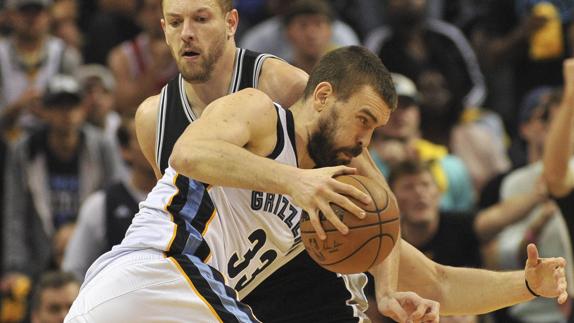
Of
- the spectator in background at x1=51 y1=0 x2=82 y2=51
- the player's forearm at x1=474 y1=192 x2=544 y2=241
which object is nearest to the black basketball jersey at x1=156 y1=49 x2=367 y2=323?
the player's forearm at x1=474 y1=192 x2=544 y2=241

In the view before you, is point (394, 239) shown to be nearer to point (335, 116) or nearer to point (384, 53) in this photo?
point (335, 116)

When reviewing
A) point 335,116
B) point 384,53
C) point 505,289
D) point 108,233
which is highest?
point 384,53

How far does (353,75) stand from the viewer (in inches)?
203

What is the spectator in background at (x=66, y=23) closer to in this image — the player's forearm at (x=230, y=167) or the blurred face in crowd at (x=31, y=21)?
the blurred face in crowd at (x=31, y=21)

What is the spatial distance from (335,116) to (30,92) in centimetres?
606

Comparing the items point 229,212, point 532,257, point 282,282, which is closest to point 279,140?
point 229,212

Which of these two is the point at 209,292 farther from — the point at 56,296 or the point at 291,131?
the point at 56,296

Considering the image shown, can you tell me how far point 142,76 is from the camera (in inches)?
433

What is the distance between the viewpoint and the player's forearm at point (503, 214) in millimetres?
9148

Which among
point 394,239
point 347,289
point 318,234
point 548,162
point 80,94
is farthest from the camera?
point 80,94

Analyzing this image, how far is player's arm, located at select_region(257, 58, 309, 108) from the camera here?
573cm

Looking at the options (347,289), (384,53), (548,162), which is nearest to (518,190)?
(548,162)

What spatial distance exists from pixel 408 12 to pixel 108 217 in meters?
3.86

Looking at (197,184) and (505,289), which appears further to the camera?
(505,289)
